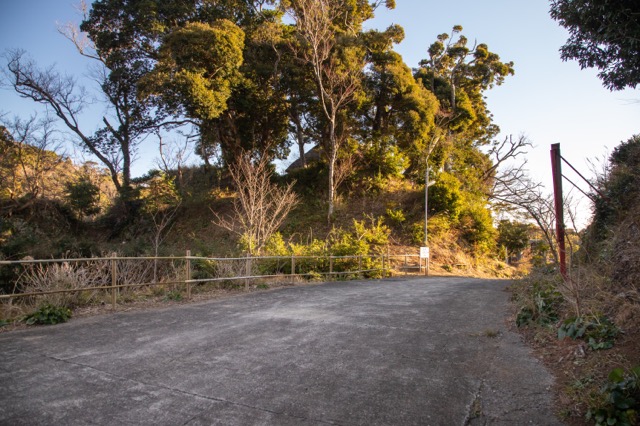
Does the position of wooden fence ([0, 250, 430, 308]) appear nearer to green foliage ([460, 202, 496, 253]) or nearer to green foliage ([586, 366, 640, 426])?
green foliage ([586, 366, 640, 426])

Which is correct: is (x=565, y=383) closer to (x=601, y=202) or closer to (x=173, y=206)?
(x=601, y=202)

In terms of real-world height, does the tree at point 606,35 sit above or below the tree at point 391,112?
below

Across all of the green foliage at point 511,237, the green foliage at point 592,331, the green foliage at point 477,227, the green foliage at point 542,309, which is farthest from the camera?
the green foliage at point 511,237

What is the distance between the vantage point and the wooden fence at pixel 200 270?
26.7 feet

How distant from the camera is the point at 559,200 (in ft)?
19.6

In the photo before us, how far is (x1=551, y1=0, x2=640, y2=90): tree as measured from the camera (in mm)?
5754

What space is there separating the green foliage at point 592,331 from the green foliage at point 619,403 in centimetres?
125

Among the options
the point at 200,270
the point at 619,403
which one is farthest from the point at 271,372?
the point at 200,270

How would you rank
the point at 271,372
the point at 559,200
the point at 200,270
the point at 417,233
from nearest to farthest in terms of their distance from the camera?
1. the point at 271,372
2. the point at 559,200
3. the point at 200,270
4. the point at 417,233

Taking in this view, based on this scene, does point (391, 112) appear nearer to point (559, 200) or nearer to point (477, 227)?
point (477, 227)

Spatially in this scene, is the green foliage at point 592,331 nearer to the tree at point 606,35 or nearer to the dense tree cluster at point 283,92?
the tree at point 606,35

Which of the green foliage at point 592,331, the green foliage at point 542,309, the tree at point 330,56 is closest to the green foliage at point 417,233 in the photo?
the tree at point 330,56

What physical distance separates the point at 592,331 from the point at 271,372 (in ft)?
11.7

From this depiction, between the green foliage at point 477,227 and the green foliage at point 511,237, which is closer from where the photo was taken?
the green foliage at point 477,227
